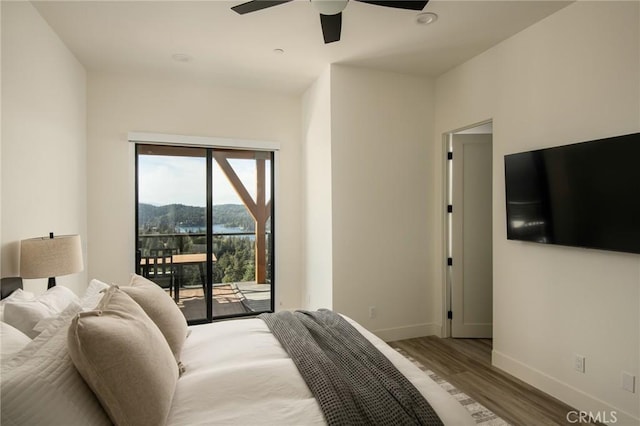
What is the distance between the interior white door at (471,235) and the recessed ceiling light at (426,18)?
142cm

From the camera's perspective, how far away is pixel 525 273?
9.34 feet

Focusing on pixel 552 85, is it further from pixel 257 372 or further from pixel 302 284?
pixel 302 284

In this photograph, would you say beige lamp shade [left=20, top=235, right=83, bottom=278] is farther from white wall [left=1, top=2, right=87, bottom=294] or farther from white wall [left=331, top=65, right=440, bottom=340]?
white wall [left=331, top=65, right=440, bottom=340]

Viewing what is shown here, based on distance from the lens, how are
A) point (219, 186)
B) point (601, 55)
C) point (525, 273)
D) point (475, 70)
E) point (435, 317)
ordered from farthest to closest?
point (219, 186) < point (435, 317) < point (475, 70) < point (525, 273) < point (601, 55)

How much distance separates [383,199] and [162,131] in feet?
8.74

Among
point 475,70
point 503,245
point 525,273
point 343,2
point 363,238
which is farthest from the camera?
point 363,238

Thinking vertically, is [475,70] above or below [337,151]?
above

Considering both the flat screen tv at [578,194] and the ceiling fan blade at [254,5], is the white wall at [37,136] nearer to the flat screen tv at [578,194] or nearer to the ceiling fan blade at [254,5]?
the ceiling fan blade at [254,5]

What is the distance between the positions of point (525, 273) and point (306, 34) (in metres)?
2.77

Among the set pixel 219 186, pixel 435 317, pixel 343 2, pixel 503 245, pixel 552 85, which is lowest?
pixel 435 317

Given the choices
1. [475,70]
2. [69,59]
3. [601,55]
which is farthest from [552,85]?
[69,59]

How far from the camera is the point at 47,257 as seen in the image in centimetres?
212

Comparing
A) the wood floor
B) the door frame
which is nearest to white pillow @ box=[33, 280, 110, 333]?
the wood floor

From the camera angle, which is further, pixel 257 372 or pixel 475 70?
pixel 475 70
